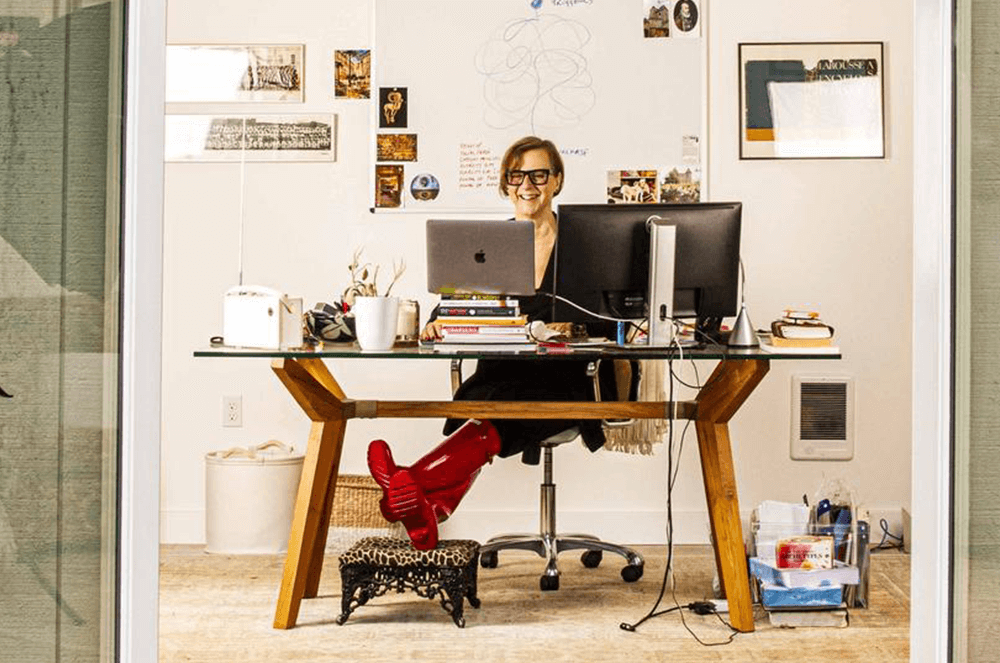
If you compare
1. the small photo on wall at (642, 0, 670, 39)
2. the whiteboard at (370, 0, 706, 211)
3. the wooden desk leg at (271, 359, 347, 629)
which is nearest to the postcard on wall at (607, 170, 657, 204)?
the whiteboard at (370, 0, 706, 211)

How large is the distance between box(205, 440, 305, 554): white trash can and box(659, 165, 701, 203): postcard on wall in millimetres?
1623

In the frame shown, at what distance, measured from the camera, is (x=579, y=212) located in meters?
3.10

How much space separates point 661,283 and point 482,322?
0.49 metres

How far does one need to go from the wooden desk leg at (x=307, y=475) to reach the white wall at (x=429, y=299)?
103 centimetres

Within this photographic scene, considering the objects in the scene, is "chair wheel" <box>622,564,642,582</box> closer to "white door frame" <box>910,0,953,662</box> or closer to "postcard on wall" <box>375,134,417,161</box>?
"postcard on wall" <box>375,134,417,161</box>

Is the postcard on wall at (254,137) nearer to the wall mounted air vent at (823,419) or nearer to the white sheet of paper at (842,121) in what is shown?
the white sheet of paper at (842,121)

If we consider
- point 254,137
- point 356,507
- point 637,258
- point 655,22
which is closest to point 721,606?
point 637,258

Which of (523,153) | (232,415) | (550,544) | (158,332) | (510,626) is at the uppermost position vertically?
(523,153)

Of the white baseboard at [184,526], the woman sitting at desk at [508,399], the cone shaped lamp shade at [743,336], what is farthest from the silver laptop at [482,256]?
the white baseboard at [184,526]

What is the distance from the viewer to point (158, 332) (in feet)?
5.42

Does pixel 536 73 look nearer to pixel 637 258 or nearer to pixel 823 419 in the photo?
pixel 637 258

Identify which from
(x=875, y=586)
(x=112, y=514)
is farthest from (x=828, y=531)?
(x=112, y=514)

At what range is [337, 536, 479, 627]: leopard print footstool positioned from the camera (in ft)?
9.97

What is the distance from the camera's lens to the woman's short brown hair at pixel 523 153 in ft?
13.8
